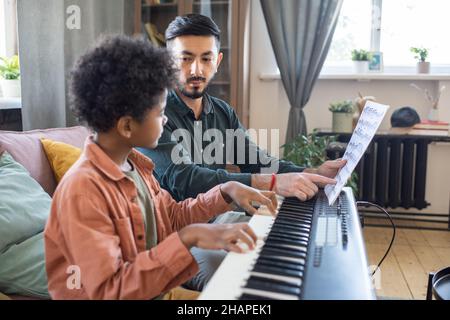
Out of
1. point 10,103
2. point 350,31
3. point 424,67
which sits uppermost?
point 350,31

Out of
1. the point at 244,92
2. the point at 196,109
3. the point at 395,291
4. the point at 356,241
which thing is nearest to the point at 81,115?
the point at 356,241

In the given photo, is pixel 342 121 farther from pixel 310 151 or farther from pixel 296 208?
pixel 296 208

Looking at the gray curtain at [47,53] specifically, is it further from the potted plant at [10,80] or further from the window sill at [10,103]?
the potted plant at [10,80]

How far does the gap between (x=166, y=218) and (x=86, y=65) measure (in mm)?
428

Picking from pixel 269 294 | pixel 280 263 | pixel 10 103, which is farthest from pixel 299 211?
pixel 10 103

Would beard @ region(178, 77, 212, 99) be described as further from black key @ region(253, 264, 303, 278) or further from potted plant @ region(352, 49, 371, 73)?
potted plant @ region(352, 49, 371, 73)

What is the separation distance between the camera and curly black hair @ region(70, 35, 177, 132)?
907mm

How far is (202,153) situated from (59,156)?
1.64 feet

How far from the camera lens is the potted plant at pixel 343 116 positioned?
329 cm

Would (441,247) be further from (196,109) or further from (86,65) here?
(86,65)

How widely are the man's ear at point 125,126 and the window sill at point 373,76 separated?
105 inches

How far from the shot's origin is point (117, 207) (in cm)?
90

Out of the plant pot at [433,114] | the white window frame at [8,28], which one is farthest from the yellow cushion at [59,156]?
the plant pot at [433,114]

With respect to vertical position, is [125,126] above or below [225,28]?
below
